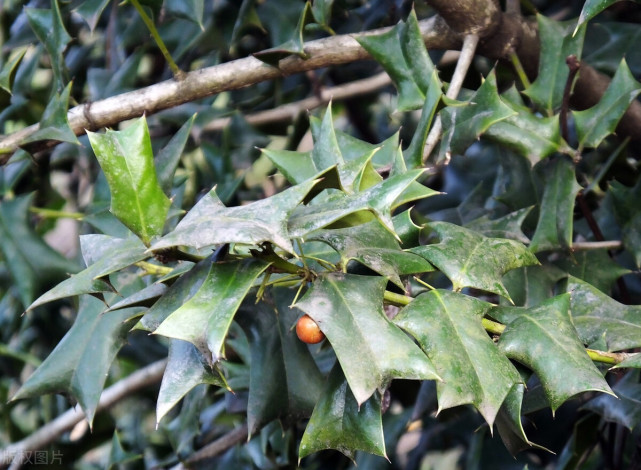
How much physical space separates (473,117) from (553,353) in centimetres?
35

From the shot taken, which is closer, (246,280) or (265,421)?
(246,280)

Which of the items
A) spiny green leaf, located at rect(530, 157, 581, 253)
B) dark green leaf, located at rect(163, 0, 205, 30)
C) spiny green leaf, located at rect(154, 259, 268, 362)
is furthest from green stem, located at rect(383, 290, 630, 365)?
dark green leaf, located at rect(163, 0, 205, 30)

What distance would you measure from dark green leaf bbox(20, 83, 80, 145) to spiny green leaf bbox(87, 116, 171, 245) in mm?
319

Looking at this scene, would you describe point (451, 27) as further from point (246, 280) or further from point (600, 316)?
point (246, 280)

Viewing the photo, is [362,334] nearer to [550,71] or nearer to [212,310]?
[212,310]

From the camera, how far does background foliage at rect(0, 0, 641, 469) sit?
1.94 ft

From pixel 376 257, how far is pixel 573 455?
579 mm

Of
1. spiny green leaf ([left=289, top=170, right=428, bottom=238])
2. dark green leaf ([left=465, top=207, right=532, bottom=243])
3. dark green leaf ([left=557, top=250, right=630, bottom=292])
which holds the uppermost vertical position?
spiny green leaf ([left=289, top=170, right=428, bottom=238])

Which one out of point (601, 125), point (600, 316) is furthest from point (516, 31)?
point (600, 316)

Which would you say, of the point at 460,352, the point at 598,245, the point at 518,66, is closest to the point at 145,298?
the point at 460,352

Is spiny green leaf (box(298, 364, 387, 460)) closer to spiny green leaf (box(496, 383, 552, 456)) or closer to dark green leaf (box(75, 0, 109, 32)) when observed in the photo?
spiny green leaf (box(496, 383, 552, 456))

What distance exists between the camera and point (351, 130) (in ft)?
5.87

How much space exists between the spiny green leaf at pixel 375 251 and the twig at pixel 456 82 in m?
0.22

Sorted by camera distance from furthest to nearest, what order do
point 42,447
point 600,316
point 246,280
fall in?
point 42,447
point 600,316
point 246,280
